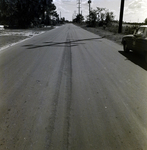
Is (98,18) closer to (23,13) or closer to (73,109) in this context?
(23,13)

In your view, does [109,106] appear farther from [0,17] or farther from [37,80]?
[0,17]

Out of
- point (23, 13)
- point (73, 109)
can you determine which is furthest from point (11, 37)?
point (23, 13)

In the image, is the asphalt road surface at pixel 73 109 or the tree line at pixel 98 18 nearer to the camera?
the asphalt road surface at pixel 73 109

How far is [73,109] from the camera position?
3980mm

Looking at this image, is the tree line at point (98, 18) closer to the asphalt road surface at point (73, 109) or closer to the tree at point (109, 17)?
the tree at point (109, 17)

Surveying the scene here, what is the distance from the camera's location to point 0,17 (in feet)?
154

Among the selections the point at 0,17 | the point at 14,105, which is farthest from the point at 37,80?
the point at 0,17

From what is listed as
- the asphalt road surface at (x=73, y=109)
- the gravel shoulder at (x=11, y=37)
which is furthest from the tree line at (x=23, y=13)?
the asphalt road surface at (x=73, y=109)

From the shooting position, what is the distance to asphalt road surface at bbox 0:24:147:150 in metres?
2.96

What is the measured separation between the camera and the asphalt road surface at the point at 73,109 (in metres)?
2.96

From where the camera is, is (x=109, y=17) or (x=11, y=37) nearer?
(x=11, y=37)

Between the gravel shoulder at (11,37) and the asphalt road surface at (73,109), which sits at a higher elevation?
the asphalt road surface at (73,109)

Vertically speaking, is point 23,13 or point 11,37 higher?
point 23,13

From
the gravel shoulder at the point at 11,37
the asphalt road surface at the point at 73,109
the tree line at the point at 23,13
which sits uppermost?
the tree line at the point at 23,13
